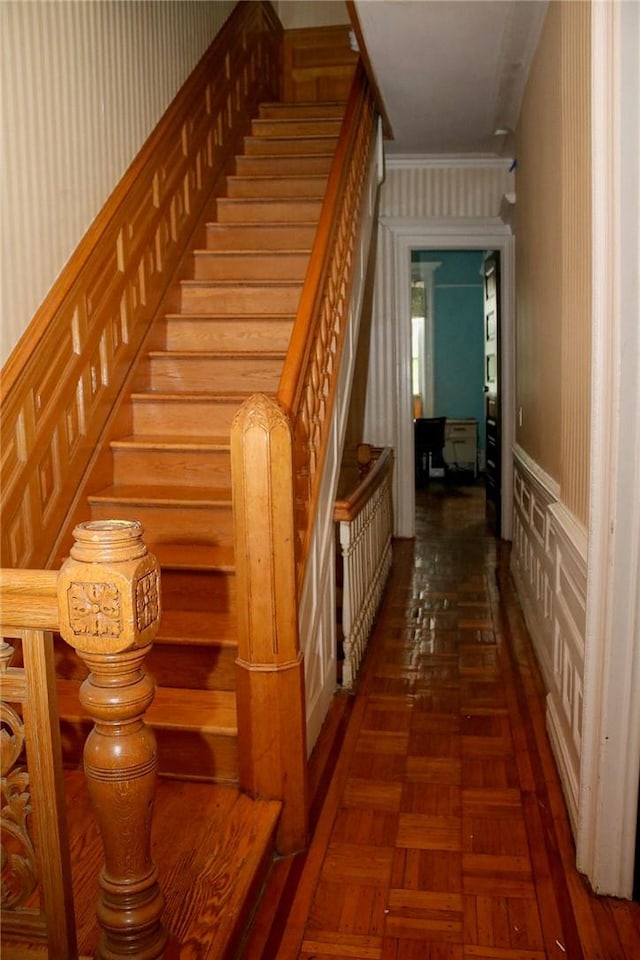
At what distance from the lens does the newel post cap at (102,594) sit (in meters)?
1.36

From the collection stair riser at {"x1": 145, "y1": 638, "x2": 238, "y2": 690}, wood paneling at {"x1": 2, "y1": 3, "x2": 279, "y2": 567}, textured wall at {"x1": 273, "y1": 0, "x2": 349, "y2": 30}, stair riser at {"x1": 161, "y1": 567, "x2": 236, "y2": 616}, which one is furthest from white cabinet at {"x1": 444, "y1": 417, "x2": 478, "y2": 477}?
stair riser at {"x1": 145, "y1": 638, "x2": 238, "y2": 690}

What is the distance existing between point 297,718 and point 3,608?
124cm

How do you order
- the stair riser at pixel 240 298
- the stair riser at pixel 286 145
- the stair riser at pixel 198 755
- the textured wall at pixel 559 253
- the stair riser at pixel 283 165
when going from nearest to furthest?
the stair riser at pixel 198 755
the textured wall at pixel 559 253
the stair riser at pixel 240 298
the stair riser at pixel 283 165
the stair riser at pixel 286 145

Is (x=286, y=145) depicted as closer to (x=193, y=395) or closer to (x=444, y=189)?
(x=444, y=189)

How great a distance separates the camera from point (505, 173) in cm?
678

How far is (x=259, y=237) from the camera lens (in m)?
4.97

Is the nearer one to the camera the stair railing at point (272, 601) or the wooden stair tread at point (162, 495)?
the stair railing at point (272, 601)

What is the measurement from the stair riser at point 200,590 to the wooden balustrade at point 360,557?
0.69m

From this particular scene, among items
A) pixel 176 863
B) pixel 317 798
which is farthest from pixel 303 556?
pixel 176 863

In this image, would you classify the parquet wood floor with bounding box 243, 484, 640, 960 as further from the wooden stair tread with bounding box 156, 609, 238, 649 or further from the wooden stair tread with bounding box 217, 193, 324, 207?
the wooden stair tread with bounding box 217, 193, 324, 207

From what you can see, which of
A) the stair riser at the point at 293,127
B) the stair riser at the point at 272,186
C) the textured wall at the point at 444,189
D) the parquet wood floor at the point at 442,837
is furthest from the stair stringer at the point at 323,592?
the textured wall at the point at 444,189

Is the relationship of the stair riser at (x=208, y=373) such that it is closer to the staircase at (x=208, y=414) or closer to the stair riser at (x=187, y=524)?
the staircase at (x=208, y=414)

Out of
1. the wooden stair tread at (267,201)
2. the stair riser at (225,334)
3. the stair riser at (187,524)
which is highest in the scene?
the wooden stair tread at (267,201)

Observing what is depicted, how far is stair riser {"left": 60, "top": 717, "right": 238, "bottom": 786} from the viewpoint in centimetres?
258
